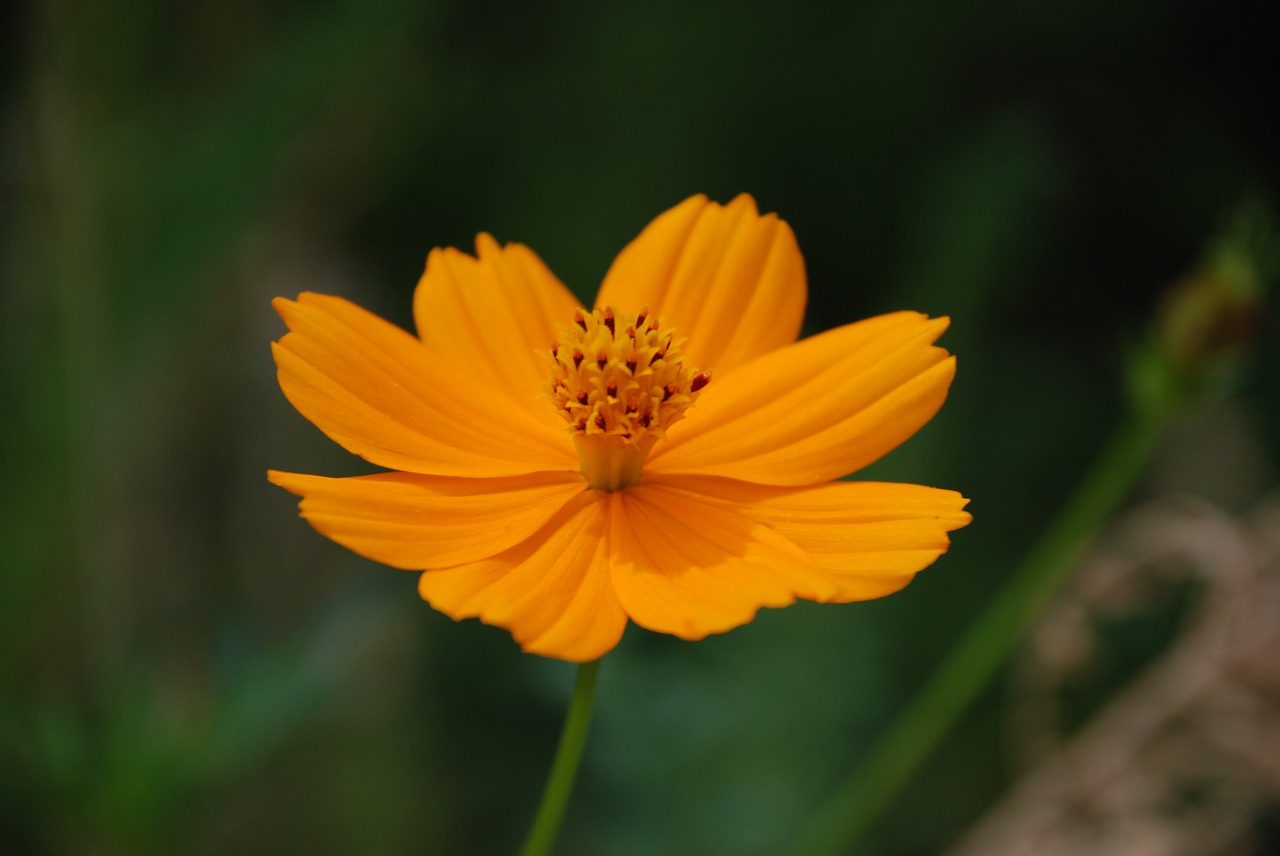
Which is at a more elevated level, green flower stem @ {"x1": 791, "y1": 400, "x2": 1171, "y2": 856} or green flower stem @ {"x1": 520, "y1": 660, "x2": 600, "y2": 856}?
green flower stem @ {"x1": 791, "y1": 400, "x2": 1171, "y2": 856}

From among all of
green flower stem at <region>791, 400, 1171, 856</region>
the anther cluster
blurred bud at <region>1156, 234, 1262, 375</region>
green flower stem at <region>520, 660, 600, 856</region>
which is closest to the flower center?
the anther cluster

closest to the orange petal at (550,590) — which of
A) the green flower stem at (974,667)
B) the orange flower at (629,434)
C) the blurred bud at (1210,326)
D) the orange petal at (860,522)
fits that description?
the orange flower at (629,434)

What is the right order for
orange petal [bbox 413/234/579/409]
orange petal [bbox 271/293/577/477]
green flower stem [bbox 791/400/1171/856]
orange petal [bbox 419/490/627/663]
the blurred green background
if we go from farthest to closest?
the blurred green background, green flower stem [bbox 791/400/1171/856], orange petal [bbox 413/234/579/409], orange petal [bbox 271/293/577/477], orange petal [bbox 419/490/627/663]

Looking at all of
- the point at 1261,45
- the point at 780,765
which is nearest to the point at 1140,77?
the point at 1261,45

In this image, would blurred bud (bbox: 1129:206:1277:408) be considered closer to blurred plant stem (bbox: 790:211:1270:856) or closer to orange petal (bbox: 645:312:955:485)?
blurred plant stem (bbox: 790:211:1270:856)

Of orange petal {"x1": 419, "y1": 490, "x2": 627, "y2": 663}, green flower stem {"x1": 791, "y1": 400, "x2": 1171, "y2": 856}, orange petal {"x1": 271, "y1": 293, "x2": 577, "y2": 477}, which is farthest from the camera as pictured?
green flower stem {"x1": 791, "y1": 400, "x2": 1171, "y2": 856}

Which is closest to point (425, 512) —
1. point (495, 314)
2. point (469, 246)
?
point (495, 314)
